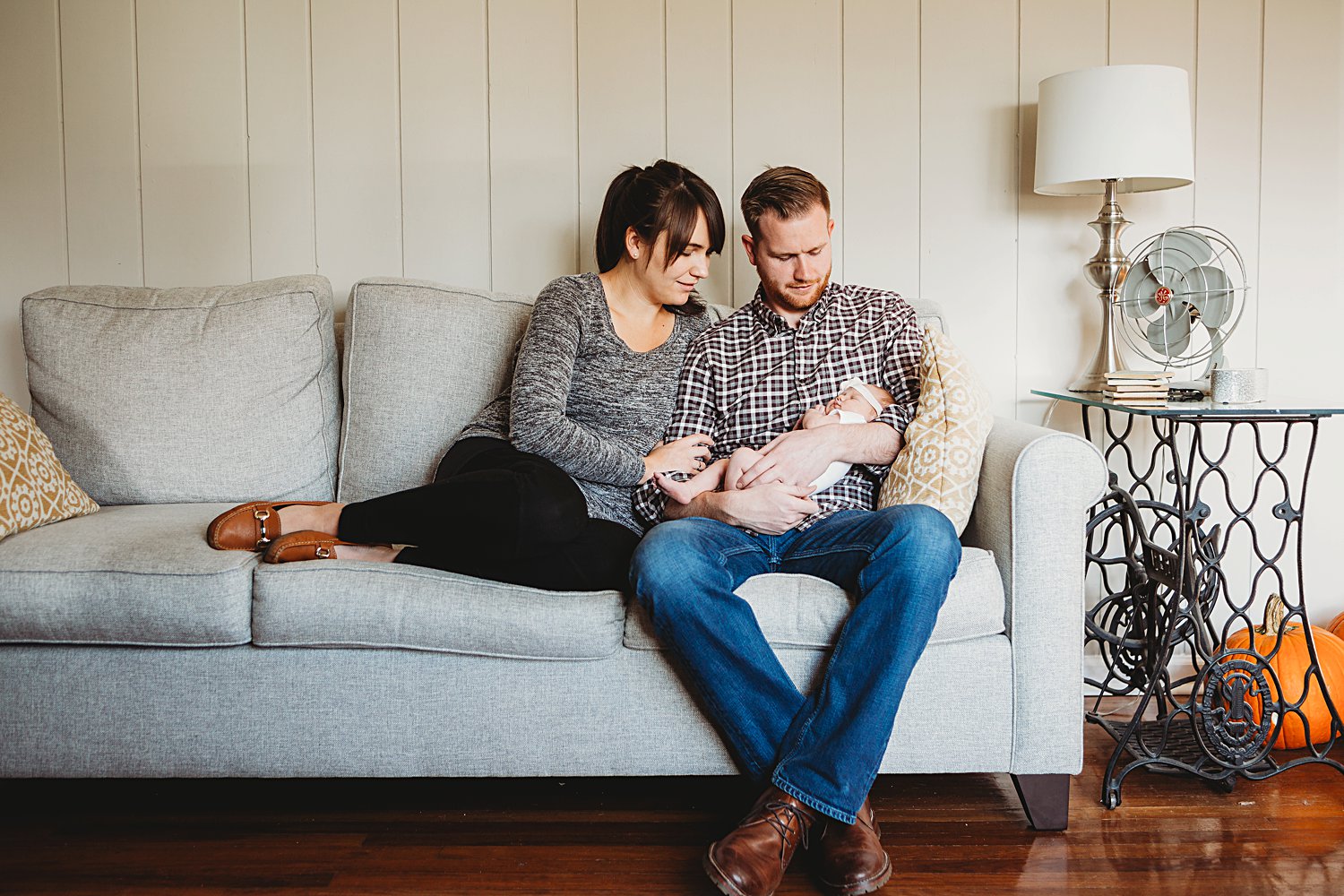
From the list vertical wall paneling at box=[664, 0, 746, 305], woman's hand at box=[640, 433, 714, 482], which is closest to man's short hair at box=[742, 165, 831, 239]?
woman's hand at box=[640, 433, 714, 482]

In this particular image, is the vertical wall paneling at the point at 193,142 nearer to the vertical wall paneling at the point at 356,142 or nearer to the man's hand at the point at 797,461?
the vertical wall paneling at the point at 356,142

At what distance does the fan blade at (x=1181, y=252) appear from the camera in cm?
226

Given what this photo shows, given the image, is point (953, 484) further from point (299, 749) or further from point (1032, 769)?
point (299, 749)

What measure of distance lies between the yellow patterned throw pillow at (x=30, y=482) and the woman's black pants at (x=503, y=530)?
590 mm

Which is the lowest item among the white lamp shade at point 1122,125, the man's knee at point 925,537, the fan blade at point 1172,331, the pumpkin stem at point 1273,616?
the pumpkin stem at point 1273,616

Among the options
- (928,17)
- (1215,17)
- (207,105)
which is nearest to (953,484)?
(928,17)

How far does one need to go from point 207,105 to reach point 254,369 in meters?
0.81

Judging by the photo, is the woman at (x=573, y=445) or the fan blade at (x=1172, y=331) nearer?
the woman at (x=573, y=445)

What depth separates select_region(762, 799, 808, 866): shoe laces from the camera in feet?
4.74

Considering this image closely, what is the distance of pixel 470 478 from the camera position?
1.73 meters

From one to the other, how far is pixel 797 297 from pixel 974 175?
0.81 meters

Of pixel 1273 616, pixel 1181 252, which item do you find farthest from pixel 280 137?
pixel 1273 616

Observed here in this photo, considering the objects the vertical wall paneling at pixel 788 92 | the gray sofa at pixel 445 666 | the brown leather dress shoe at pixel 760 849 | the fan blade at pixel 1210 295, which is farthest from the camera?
the vertical wall paneling at pixel 788 92

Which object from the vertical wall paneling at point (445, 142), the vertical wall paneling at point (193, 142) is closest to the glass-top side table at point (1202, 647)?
the vertical wall paneling at point (445, 142)
